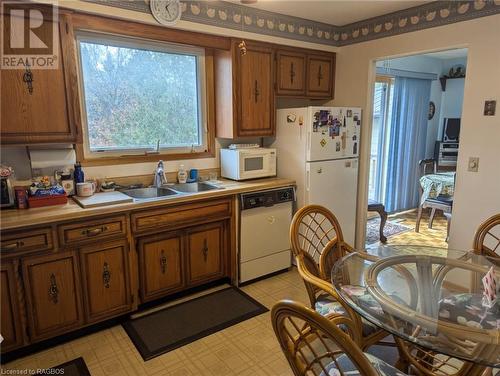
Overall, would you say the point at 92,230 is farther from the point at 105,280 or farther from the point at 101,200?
the point at 105,280

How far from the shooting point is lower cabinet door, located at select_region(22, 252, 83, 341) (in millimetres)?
2088

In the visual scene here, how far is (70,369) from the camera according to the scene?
2049 millimetres

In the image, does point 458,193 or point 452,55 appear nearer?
point 458,193

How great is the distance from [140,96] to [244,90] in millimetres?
944

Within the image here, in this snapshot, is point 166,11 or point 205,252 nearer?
point 166,11

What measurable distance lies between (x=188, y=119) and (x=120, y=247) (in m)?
1.44

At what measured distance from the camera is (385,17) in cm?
328

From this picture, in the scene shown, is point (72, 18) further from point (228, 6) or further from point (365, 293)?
point (365, 293)

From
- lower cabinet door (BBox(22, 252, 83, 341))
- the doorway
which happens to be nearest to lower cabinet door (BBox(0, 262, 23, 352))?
lower cabinet door (BBox(22, 252, 83, 341))

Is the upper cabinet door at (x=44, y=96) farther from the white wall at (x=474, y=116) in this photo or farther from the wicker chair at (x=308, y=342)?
the white wall at (x=474, y=116)

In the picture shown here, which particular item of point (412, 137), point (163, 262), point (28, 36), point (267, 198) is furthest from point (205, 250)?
point (412, 137)

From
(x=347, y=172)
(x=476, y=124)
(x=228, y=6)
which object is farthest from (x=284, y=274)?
(x=228, y=6)

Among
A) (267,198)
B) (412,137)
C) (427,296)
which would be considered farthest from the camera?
(412,137)

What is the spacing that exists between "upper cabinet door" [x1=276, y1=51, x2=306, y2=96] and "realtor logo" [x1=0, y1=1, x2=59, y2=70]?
6.48ft
